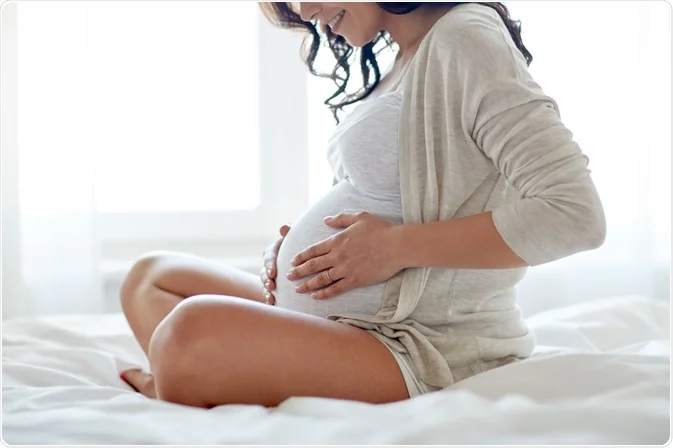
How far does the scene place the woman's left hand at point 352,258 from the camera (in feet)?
3.16

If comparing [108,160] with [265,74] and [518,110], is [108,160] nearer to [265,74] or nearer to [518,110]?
[265,74]

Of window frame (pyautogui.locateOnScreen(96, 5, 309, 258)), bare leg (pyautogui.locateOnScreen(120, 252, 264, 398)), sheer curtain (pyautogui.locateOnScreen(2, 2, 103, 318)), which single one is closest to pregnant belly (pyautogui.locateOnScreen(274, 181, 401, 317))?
bare leg (pyautogui.locateOnScreen(120, 252, 264, 398))

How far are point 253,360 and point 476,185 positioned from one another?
37cm

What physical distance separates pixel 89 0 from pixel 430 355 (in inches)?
58.8

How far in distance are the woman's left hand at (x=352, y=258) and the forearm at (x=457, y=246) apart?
0.02 metres

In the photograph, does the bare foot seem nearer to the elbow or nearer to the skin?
the skin

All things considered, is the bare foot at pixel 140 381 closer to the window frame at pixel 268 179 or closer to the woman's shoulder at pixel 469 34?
the woman's shoulder at pixel 469 34

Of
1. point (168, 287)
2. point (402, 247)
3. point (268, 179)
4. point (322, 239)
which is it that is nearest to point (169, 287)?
point (168, 287)

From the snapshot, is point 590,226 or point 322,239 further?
point 322,239

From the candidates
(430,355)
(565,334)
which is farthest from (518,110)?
(565,334)

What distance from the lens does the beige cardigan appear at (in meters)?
0.88

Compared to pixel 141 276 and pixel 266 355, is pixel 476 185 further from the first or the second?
pixel 141 276

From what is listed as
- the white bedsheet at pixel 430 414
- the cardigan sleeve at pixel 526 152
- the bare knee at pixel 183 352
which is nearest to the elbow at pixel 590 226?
the cardigan sleeve at pixel 526 152

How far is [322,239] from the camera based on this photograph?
1.06 metres
